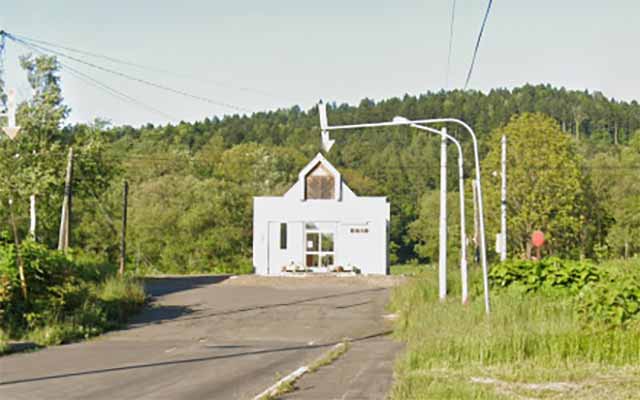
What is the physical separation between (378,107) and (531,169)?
75.8m

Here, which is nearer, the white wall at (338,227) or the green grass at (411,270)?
the green grass at (411,270)

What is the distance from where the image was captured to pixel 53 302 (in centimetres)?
2542

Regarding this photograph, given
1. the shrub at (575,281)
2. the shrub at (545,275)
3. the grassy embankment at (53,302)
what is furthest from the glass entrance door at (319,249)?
the shrub at (545,275)

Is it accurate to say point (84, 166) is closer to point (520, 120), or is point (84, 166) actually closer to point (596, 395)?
point (520, 120)

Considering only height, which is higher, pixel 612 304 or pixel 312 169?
pixel 312 169

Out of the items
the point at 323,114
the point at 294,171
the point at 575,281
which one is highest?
the point at 294,171

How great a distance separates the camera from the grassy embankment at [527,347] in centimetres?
1203

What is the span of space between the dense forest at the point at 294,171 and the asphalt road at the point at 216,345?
5.95 meters

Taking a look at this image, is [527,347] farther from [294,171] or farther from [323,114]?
[294,171]

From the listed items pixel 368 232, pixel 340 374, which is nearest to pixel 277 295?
pixel 368 232

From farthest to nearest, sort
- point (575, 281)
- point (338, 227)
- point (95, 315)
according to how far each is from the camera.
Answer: point (338, 227), point (95, 315), point (575, 281)

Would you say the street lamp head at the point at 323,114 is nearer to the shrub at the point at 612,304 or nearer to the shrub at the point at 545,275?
the shrub at the point at 612,304

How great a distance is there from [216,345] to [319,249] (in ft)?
85.2

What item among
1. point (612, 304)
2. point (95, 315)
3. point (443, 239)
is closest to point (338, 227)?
point (443, 239)
